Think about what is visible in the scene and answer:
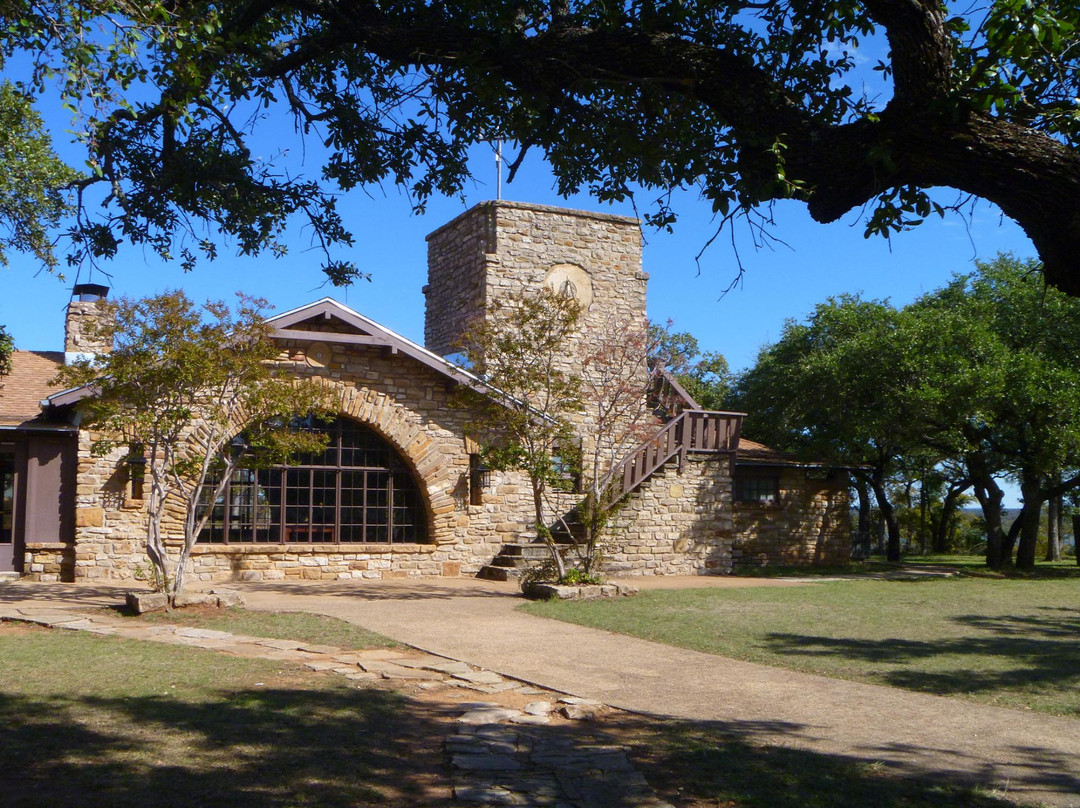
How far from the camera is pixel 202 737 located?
18.7 feet

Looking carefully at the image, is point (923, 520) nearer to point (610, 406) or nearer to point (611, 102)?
point (610, 406)

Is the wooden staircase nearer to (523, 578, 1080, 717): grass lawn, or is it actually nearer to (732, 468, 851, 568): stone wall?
(732, 468, 851, 568): stone wall

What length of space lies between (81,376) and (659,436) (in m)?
10.9

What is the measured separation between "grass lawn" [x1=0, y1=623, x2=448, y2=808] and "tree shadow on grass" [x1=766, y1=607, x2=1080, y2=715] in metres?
4.26

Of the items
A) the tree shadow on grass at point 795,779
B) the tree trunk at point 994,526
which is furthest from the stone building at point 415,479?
the tree shadow on grass at point 795,779

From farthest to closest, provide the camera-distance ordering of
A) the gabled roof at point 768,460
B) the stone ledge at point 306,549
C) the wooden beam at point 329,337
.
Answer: the gabled roof at point 768,460, the wooden beam at point 329,337, the stone ledge at point 306,549

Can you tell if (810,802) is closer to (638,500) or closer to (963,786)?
(963,786)

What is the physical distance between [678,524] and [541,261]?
22.1ft

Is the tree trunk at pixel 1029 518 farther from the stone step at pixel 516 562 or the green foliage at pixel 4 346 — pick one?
the green foliage at pixel 4 346

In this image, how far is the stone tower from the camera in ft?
71.5

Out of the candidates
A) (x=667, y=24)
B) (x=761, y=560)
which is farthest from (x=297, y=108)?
(x=761, y=560)

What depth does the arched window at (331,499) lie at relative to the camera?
1608cm

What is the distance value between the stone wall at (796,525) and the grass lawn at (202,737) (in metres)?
15.7

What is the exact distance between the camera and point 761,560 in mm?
22406
